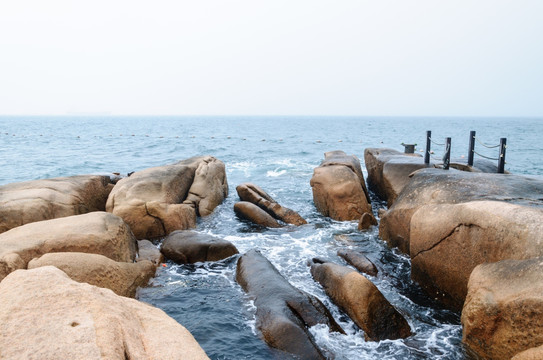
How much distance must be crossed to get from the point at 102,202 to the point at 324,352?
1083cm

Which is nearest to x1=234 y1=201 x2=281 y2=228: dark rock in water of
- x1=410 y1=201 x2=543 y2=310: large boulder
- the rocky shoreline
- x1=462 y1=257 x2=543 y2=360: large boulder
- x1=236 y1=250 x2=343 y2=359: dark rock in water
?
the rocky shoreline

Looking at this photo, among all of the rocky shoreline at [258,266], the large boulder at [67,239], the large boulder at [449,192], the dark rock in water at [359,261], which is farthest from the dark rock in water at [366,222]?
the large boulder at [67,239]

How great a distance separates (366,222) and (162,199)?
7062 mm

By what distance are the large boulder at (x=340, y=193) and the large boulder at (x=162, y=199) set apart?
4.40 metres

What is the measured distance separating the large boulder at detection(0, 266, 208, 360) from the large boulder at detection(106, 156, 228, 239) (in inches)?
290

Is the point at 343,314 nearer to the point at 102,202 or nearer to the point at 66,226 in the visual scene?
the point at 66,226

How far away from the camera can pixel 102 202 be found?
14.1m

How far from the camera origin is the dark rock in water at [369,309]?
6.88 metres

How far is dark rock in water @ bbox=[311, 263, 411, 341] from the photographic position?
6879mm

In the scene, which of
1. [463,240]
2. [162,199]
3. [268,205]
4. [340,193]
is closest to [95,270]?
[162,199]

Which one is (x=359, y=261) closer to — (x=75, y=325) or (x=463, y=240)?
(x=463, y=240)

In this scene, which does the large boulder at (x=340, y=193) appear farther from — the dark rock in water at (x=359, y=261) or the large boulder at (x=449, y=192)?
the dark rock in water at (x=359, y=261)

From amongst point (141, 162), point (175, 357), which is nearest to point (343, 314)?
Result: point (175, 357)

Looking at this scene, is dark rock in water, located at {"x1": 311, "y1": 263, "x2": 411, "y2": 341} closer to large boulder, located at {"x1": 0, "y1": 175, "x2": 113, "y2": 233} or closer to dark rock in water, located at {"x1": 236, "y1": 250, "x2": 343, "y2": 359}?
dark rock in water, located at {"x1": 236, "y1": 250, "x2": 343, "y2": 359}
